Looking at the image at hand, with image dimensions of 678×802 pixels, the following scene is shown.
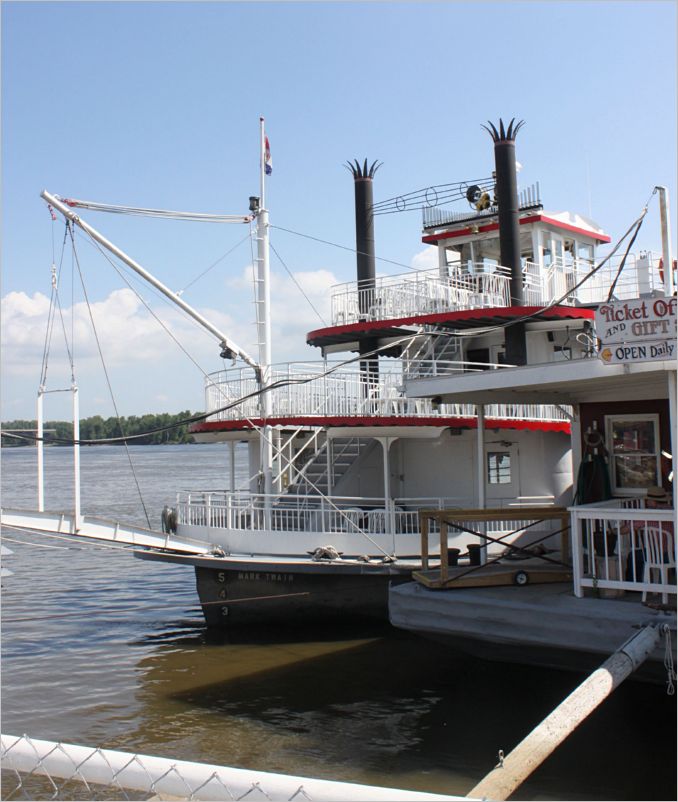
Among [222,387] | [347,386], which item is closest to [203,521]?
[222,387]

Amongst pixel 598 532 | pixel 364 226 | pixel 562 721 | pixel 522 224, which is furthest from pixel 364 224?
pixel 562 721

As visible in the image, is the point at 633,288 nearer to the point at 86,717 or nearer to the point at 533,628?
the point at 533,628

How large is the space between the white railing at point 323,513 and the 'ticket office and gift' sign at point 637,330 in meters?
6.46

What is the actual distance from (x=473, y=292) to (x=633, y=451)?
22.2 ft

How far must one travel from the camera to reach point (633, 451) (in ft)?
43.7

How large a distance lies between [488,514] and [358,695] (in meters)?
3.05

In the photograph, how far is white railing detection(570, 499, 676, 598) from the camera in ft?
29.6

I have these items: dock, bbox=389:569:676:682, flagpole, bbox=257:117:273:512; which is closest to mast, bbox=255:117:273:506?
flagpole, bbox=257:117:273:512

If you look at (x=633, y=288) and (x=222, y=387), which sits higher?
(x=633, y=288)

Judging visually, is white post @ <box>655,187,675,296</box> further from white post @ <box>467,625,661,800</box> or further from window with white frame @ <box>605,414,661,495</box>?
window with white frame @ <box>605,414,661,495</box>

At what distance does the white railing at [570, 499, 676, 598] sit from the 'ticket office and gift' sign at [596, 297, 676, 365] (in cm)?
163

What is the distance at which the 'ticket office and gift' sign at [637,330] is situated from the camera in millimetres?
8492

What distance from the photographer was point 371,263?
22.4 metres

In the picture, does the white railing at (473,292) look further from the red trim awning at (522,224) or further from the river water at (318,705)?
the river water at (318,705)
